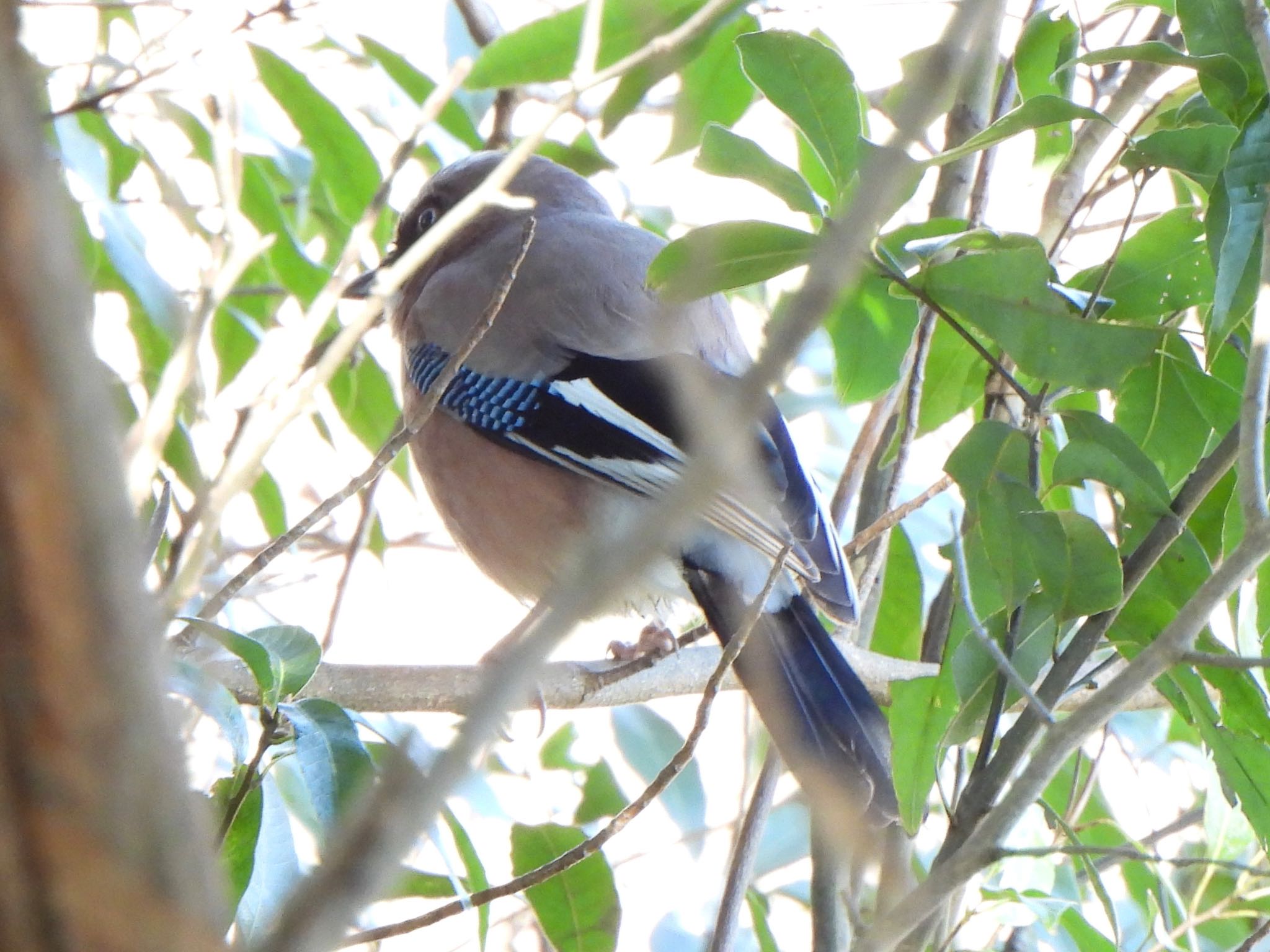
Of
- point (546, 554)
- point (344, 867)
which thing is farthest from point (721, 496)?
point (344, 867)

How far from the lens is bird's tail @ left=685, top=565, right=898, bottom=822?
2.16 meters

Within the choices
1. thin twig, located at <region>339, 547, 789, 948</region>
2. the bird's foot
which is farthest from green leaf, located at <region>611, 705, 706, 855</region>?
thin twig, located at <region>339, 547, 789, 948</region>

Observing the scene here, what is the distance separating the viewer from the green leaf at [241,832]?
1.54 meters

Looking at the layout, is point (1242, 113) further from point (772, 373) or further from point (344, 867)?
point (344, 867)

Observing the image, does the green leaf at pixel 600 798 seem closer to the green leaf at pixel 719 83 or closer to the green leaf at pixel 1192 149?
the green leaf at pixel 719 83

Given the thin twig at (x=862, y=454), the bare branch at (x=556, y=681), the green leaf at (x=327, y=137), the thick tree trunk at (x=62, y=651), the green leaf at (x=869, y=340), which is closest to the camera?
the thick tree trunk at (x=62, y=651)

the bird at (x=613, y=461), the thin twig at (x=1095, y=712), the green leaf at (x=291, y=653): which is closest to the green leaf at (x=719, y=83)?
the bird at (x=613, y=461)

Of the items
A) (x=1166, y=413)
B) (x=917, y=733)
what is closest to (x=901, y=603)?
(x=917, y=733)

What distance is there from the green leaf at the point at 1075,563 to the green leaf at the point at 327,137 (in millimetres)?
1563

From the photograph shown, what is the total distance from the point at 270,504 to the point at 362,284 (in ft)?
2.75

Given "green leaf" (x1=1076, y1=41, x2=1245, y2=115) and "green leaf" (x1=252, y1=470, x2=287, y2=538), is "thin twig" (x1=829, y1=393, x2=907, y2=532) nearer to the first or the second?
"green leaf" (x1=1076, y1=41, x2=1245, y2=115)

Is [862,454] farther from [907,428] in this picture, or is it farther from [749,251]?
[749,251]

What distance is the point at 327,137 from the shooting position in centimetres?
263

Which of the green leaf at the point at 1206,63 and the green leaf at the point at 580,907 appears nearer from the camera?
the green leaf at the point at 1206,63
